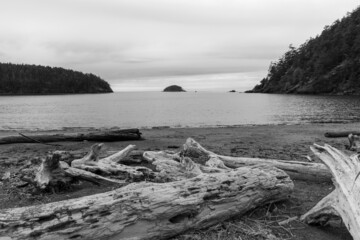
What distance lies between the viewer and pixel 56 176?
6.18 metres

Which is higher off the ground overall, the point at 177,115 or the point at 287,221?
the point at 177,115

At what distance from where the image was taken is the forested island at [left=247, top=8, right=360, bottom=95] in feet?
280

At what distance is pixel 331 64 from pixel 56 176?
103m

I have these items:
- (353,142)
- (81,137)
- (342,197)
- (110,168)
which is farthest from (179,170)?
(81,137)

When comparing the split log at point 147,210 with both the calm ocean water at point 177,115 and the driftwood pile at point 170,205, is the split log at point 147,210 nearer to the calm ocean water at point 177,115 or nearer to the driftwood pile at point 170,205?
the driftwood pile at point 170,205

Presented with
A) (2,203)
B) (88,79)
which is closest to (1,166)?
(2,203)

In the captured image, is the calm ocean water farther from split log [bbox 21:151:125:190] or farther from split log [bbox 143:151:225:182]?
split log [bbox 21:151:125:190]

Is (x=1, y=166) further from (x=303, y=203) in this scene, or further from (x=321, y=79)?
(x=321, y=79)

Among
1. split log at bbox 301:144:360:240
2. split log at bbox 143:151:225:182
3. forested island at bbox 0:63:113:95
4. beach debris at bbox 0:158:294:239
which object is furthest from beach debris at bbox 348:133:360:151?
forested island at bbox 0:63:113:95

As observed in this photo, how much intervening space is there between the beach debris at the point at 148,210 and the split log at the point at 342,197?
79 cm

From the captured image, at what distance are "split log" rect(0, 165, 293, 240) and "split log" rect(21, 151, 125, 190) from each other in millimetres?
2268

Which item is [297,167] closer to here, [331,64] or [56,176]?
[56,176]

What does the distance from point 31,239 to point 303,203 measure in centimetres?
438

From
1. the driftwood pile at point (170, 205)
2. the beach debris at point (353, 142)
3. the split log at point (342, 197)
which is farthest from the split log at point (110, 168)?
the beach debris at point (353, 142)
